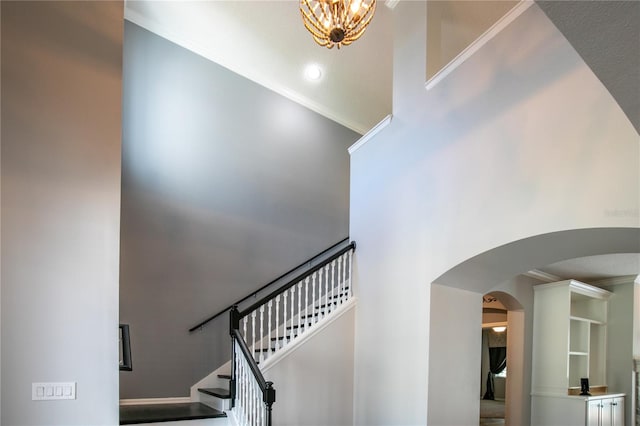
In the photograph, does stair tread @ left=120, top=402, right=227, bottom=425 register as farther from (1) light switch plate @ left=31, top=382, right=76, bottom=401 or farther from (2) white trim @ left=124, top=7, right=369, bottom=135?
(2) white trim @ left=124, top=7, right=369, bottom=135

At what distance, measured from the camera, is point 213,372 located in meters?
5.68

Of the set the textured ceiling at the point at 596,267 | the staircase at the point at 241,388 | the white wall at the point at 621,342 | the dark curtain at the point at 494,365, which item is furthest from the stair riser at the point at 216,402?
the dark curtain at the point at 494,365

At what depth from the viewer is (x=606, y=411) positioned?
6.02 metres

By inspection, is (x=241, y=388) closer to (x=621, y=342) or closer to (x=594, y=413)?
(x=594, y=413)

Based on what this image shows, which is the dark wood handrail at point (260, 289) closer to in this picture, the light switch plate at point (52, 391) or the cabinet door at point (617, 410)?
the light switch plate at point (52, 391)

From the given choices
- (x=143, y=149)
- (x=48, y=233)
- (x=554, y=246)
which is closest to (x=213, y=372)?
(x=143, y=149)

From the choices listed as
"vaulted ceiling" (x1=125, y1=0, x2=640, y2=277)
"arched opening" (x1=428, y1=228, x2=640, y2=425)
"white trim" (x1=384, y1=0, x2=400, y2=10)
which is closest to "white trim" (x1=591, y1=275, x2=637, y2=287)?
"vaulted ceiling" (x1=125, y1=0, x2=640, y2=277)

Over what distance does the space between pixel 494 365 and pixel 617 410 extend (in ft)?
21.0

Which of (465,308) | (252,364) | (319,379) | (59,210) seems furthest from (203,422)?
(465,308)

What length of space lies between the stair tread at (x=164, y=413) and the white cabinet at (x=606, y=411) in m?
4.79

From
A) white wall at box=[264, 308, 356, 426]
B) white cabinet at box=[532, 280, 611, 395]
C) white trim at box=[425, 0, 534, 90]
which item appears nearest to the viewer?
white trim at box=[425, 0, 534, 90]

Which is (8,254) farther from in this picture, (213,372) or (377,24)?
(377,24)

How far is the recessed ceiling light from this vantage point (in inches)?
251

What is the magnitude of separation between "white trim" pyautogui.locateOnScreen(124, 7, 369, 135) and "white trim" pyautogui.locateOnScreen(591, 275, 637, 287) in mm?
4524
